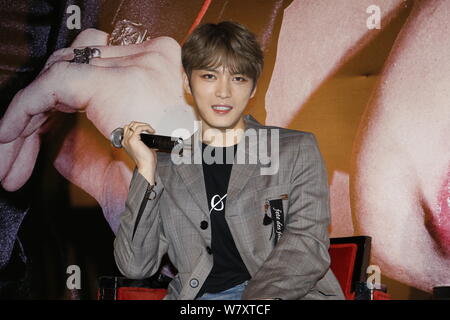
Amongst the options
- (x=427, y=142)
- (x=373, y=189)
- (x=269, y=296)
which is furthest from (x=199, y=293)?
(x=427, y=142)

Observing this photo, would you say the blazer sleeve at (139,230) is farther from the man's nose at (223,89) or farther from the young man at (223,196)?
the man's nose at (223,89)

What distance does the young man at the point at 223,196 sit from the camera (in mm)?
1938

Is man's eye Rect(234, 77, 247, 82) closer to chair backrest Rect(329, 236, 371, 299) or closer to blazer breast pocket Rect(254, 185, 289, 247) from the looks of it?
blazer breast pocket Rect(254, 185, 289, 247)

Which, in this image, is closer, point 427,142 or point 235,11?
point 427,142

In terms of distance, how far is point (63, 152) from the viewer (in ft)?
10.3

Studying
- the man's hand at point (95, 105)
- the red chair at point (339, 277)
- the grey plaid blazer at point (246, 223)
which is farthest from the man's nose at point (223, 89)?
the man's hand at point (95, 105)

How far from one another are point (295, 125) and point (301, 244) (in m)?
1.27

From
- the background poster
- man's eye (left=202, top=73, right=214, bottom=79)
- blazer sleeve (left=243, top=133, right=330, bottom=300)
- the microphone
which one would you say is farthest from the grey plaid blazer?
the background poster

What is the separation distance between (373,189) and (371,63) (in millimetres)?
646

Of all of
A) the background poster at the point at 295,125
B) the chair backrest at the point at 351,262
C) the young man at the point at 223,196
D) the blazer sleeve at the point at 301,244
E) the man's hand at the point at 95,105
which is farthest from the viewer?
the man's hand at the point at 95,105

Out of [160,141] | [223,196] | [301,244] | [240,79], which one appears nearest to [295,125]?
[240,79]

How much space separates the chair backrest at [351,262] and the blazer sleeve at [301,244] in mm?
379

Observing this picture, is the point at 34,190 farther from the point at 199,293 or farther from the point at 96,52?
the point at 199,293

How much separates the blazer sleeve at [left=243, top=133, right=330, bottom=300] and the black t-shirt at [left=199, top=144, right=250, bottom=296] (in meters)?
0.15
